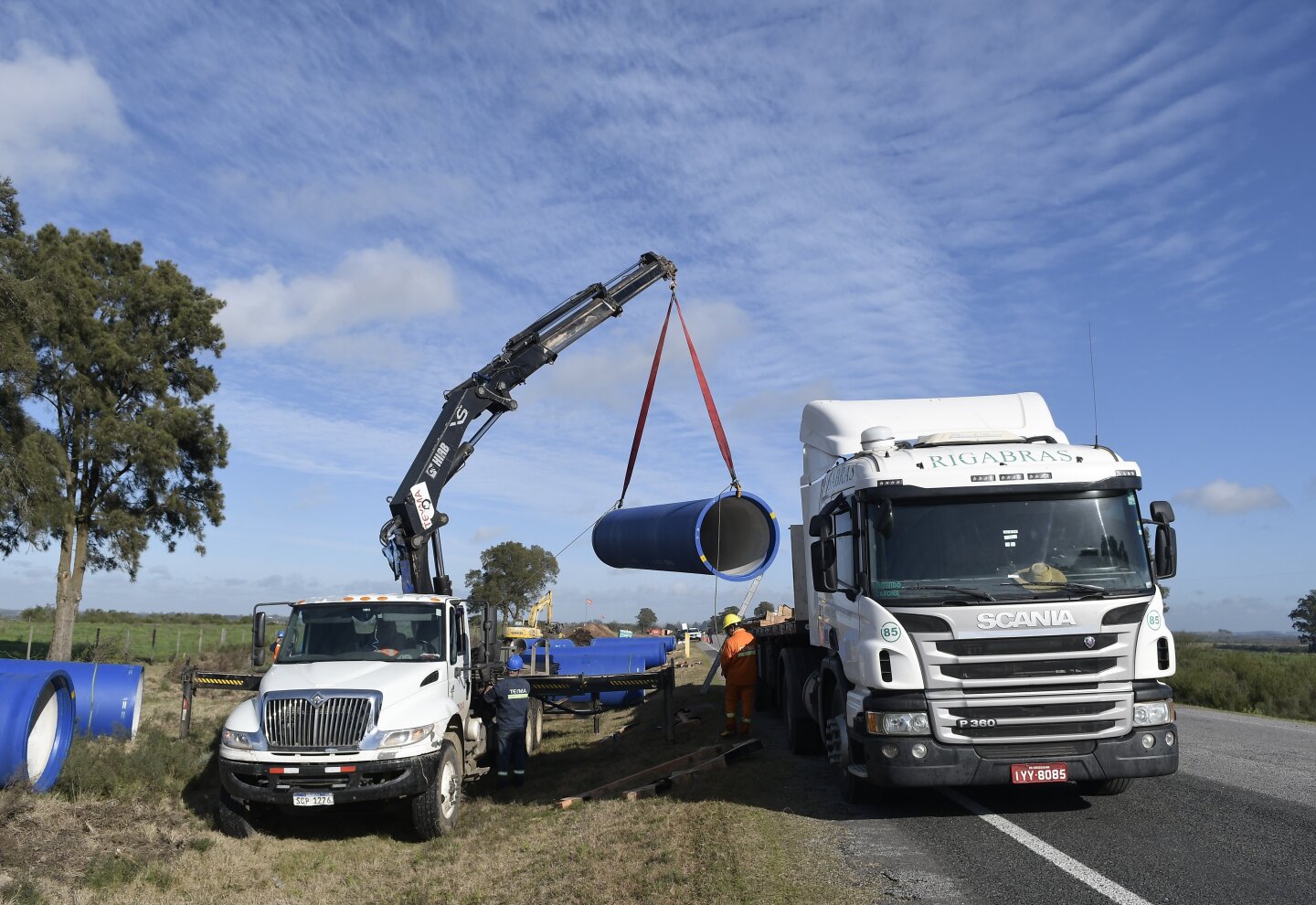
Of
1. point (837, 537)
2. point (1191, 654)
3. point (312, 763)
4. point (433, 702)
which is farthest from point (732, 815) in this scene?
point (1191, 654)

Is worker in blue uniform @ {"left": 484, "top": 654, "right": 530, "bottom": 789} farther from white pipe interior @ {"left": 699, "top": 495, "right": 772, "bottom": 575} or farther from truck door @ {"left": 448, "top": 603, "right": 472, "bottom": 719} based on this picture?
white pipe interior @ {"left": 699, "top": 495, "right": 772, "bottom": 575}

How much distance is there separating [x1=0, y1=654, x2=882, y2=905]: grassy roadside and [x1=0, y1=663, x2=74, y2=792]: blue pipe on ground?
192 mm

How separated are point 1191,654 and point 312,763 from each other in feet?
79.1

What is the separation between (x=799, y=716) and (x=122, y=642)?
3512 cm

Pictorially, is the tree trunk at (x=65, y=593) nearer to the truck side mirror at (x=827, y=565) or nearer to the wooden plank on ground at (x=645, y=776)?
the wooden plank on ground at (x=645, y=776)

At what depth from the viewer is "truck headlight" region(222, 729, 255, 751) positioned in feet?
28.5

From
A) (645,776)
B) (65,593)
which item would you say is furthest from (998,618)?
(65,593)

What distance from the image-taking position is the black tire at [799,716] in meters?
11.3

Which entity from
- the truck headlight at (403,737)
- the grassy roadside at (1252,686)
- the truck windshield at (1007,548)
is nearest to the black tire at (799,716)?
the truck windshield at (1007,548)

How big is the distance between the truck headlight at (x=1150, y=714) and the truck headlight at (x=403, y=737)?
5.87 m

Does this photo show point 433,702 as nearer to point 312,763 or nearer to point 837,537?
point 312,763

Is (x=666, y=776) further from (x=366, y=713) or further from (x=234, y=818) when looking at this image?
(x=234, y=818)

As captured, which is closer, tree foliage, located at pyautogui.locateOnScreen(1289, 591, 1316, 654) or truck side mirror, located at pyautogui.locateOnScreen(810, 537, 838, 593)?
truck side mirror, located at pyautogui.locateOnScreen(810, 537, 838, 593)

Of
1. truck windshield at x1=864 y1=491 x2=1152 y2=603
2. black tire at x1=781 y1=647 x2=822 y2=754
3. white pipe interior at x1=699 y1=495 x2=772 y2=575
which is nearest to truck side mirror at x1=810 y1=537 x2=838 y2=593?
truck windshield at x1=864 y1=491 x2=1152 y2=603
